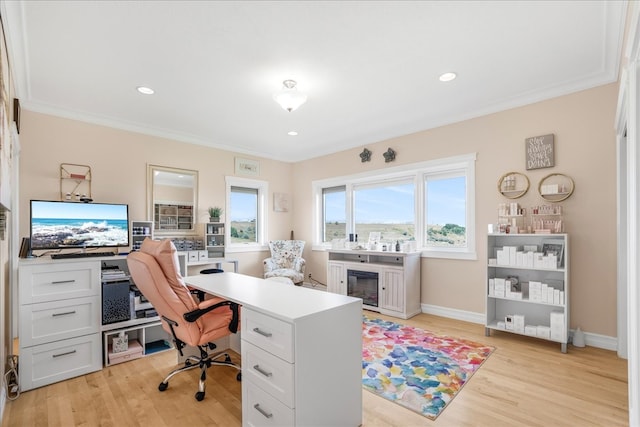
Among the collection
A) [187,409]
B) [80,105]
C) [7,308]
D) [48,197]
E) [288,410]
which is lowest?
[187,409]

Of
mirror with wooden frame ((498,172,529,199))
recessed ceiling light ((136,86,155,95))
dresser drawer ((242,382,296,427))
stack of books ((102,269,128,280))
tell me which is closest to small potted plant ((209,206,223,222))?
stack of books ((102,269,128,280))

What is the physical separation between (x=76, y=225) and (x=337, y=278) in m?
3.49

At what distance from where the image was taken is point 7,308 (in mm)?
2676

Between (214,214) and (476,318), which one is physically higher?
(214,214)

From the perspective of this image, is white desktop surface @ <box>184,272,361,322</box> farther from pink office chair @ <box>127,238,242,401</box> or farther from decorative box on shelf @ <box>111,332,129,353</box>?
decorative box on shelf @ <box>111,332,129,353</box>

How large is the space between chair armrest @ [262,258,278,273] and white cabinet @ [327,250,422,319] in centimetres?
101

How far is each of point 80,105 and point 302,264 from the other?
12.6ft

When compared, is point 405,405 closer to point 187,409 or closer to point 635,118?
point 187,409

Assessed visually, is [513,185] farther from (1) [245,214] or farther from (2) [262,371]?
(1) [245,214]

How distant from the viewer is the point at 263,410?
177 cm

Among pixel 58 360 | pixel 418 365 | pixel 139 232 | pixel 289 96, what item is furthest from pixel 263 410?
pixel 139 232

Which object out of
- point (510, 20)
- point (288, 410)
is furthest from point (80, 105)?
point (510, 20)

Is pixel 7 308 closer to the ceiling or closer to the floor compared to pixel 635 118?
closer to the floor

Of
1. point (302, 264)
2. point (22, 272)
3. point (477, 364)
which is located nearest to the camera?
point (22, 272)
